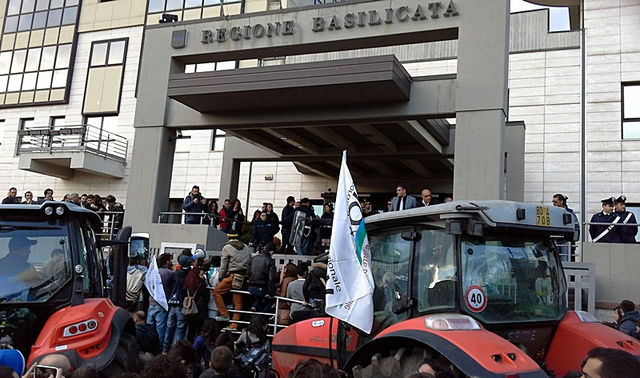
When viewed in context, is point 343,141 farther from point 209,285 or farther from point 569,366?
point 569,366

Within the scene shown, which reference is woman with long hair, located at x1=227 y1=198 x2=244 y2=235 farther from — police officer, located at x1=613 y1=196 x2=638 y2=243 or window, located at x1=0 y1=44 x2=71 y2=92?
window, located at x1=0 y1=44 x2=71 y2=92

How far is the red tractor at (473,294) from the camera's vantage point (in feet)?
14.9

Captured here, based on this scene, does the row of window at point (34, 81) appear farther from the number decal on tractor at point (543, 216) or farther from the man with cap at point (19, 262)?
the number decal on tractor at point (543, 216)

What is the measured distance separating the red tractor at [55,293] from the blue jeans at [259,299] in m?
4.54

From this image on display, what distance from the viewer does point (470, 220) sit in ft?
15.3

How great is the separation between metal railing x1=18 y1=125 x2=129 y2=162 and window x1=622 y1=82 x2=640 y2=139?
19343 mm

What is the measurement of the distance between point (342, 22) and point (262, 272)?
6777 millimetres

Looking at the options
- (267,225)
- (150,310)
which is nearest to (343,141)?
(267,225)

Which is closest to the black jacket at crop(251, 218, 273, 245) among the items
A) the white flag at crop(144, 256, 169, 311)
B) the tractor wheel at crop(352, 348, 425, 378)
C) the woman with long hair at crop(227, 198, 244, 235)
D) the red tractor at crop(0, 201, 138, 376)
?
the woman with long hair at crop(227, 198, 244, 235)

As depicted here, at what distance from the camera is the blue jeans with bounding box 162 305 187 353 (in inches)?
412

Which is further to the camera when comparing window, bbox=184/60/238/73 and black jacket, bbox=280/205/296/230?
window, bbox=184/60/238/73

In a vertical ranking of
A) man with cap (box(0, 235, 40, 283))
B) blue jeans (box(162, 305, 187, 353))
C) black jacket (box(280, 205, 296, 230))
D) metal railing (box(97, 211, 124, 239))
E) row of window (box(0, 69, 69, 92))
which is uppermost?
row of window (box(0, 69, 69, 92))

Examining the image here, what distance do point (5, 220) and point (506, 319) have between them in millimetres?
4930

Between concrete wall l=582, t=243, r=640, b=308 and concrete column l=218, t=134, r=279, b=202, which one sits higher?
concrete column l=218, t=134, r=279, b=202
